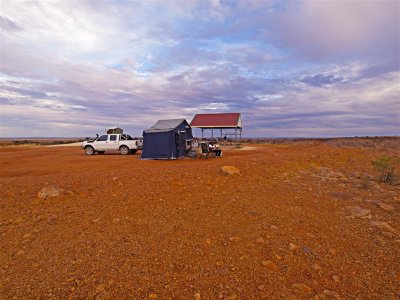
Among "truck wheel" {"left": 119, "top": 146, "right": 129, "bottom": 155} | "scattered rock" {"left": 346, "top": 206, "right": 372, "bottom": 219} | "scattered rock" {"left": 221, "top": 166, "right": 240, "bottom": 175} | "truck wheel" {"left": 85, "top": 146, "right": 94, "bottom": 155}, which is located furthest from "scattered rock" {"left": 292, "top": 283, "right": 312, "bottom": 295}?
"truck wheel" {"left": 85, "top": 146, "right": 94, "bottom": 155}

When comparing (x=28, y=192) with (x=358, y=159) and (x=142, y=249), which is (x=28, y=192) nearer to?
(x=142, y=249)

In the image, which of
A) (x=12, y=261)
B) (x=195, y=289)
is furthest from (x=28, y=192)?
(x=195, y=289)

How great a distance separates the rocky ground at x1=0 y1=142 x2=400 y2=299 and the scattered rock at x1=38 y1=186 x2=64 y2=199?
0.02 metres

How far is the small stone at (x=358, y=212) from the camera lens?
219 inches

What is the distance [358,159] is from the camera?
518 inches

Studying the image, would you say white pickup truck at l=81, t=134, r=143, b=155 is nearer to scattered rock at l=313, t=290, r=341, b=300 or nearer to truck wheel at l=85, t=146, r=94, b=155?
truck wheel at l=85, t=146, r=94, b=155

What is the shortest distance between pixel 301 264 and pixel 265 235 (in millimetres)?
882

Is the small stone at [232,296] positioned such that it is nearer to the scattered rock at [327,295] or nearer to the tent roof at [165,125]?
the scattered rock at [327,295]

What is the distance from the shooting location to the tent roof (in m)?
17.2

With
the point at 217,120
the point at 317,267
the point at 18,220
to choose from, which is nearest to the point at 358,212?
the point at 317,267

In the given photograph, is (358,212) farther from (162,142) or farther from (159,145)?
(159,145)

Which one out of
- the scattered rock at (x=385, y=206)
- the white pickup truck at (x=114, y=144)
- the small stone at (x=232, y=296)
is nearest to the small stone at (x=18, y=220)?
the small stone at (x=232, y=296)

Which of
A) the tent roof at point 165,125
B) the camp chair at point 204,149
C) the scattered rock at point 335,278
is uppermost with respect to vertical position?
the tent roof at point 165,125

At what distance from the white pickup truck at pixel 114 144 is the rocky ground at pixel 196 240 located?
44.5ft
